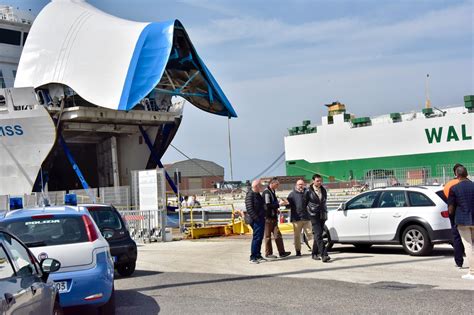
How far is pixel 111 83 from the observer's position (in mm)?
29547

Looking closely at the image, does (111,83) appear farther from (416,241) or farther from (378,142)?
(378,142)

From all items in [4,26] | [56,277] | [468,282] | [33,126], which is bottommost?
[468,282]

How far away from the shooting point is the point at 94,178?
128 feet

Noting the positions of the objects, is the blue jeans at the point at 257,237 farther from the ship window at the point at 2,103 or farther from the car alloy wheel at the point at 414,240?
the ship window at the point at 2,103

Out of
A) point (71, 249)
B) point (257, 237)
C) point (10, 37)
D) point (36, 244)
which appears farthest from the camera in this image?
point (10, 37)

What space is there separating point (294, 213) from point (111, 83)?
59.5 feet

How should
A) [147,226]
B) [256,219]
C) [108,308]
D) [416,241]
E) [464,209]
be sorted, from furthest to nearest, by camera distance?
[147,226], [256,219], [416,241], [464,209], [108,308]

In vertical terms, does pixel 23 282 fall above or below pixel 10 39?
below

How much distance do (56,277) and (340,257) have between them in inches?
288

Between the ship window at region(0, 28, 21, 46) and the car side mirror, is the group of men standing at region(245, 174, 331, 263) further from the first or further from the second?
the ship window at region(0, 28, 21, 46)

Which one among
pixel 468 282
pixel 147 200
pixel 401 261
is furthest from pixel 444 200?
pixel 147 200

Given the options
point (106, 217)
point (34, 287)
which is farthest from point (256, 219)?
point (34, 287)

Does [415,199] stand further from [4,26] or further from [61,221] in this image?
[4,26]

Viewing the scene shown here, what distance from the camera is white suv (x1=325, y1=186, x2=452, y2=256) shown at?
1205cm
